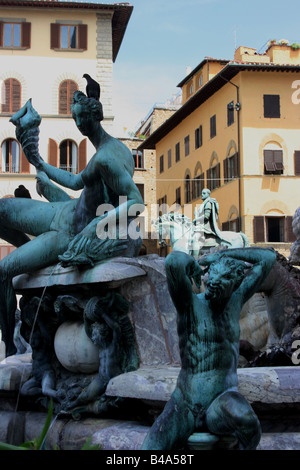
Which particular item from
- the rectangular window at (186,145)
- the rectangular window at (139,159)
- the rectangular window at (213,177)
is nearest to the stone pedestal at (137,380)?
the rectangular window at (213,177)

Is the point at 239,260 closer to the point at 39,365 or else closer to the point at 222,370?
the point at 222,370

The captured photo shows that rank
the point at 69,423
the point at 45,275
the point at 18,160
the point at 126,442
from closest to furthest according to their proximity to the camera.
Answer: the point at 126,442
the point at 69,423
the point at 45,275
the point at 18,160

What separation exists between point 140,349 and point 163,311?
0.73 feet

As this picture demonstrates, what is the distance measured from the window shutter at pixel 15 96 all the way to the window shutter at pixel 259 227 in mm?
11580

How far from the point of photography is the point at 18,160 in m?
30.6

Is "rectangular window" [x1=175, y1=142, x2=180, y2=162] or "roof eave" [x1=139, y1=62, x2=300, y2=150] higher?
"roof eave" [x1=139, y1=62, x2=300, y2=150]

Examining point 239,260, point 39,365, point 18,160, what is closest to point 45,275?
point 39,365

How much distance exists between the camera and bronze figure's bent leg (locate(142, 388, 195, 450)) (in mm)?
2600

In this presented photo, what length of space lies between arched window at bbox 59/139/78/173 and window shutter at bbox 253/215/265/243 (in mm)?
8216

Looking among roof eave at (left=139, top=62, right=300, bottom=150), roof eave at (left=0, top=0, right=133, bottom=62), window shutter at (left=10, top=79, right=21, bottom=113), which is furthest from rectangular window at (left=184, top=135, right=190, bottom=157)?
window shutter at (left=10, top=79, right=21, bottom=113)

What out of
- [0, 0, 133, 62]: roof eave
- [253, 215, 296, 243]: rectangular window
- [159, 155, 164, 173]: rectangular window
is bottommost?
[253, 215, 296, 243]: rectangular window

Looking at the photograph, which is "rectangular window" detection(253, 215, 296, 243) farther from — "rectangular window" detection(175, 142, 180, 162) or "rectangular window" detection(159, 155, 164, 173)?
"rectangular window" detection(159, 155, 164, 173)

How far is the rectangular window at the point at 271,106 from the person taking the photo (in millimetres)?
32781

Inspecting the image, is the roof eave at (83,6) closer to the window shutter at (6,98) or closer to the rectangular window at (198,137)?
the window shutter at (6,98)
